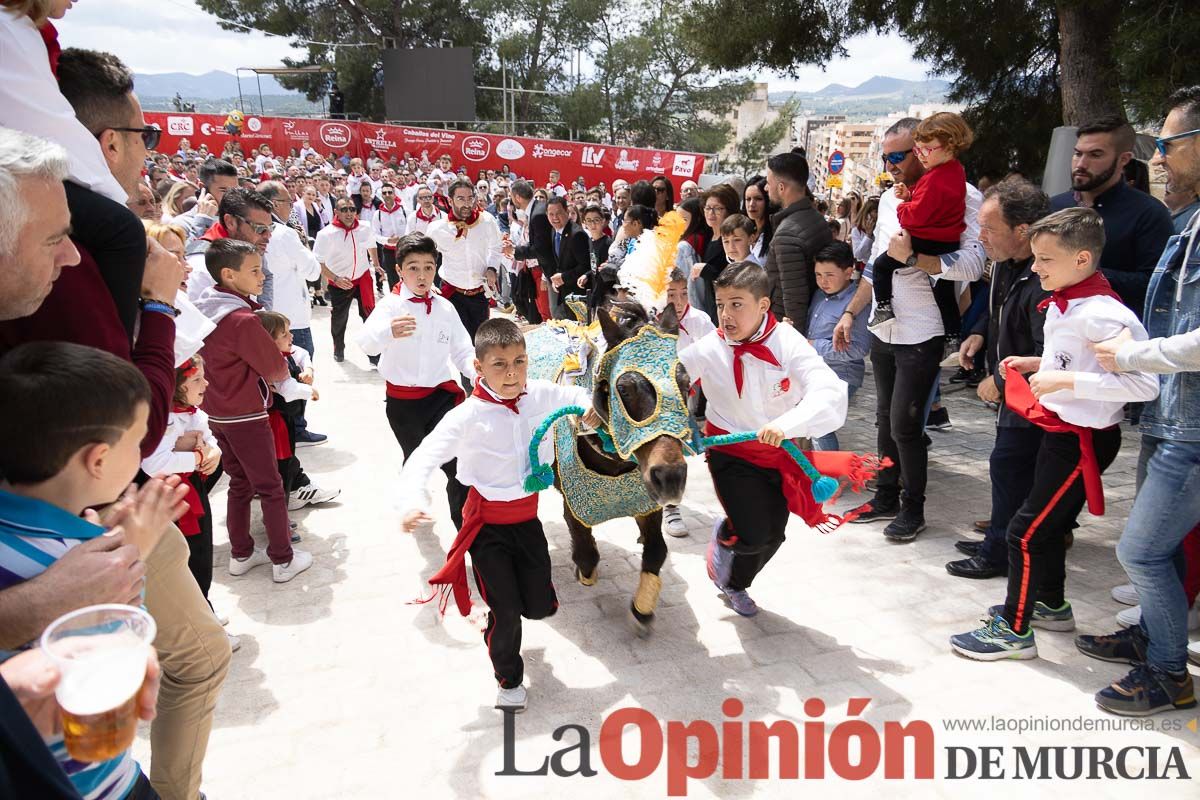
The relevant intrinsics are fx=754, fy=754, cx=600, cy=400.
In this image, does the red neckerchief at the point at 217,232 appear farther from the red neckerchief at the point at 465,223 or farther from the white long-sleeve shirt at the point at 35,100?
the white long-sleeve shirt at the point at 35,100

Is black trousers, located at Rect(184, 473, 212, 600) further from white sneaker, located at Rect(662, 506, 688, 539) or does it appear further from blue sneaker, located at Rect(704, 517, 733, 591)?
white sneaker, located at Rect(662, 506, 688, 539)

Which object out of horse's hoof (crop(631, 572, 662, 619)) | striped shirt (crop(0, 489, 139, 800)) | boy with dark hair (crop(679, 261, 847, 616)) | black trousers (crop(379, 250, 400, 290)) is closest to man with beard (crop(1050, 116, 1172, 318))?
boy with dark hair (crop(679, 261, 847, 616))

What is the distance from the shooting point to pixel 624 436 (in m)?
3.14

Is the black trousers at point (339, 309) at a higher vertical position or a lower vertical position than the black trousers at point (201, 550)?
higher

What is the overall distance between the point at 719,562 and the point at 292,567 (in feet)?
8.40

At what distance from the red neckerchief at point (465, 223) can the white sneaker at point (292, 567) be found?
4.11 meters

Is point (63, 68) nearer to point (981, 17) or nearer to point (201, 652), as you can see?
point (201, 652)

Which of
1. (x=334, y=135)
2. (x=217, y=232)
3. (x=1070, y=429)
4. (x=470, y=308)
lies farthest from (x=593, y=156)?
(x=1070, y=429)

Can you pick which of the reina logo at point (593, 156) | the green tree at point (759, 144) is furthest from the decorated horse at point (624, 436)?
the green tree at point (759, 144)

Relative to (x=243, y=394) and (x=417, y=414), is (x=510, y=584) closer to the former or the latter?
(x=417, y=414)

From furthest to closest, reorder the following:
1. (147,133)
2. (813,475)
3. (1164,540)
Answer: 1. (813,475)
2. (1164,540)
3. (147,133)

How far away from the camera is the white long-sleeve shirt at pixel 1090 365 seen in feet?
9.82

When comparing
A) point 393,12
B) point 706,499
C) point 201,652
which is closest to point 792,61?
point 706,499

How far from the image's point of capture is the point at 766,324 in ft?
12.2
